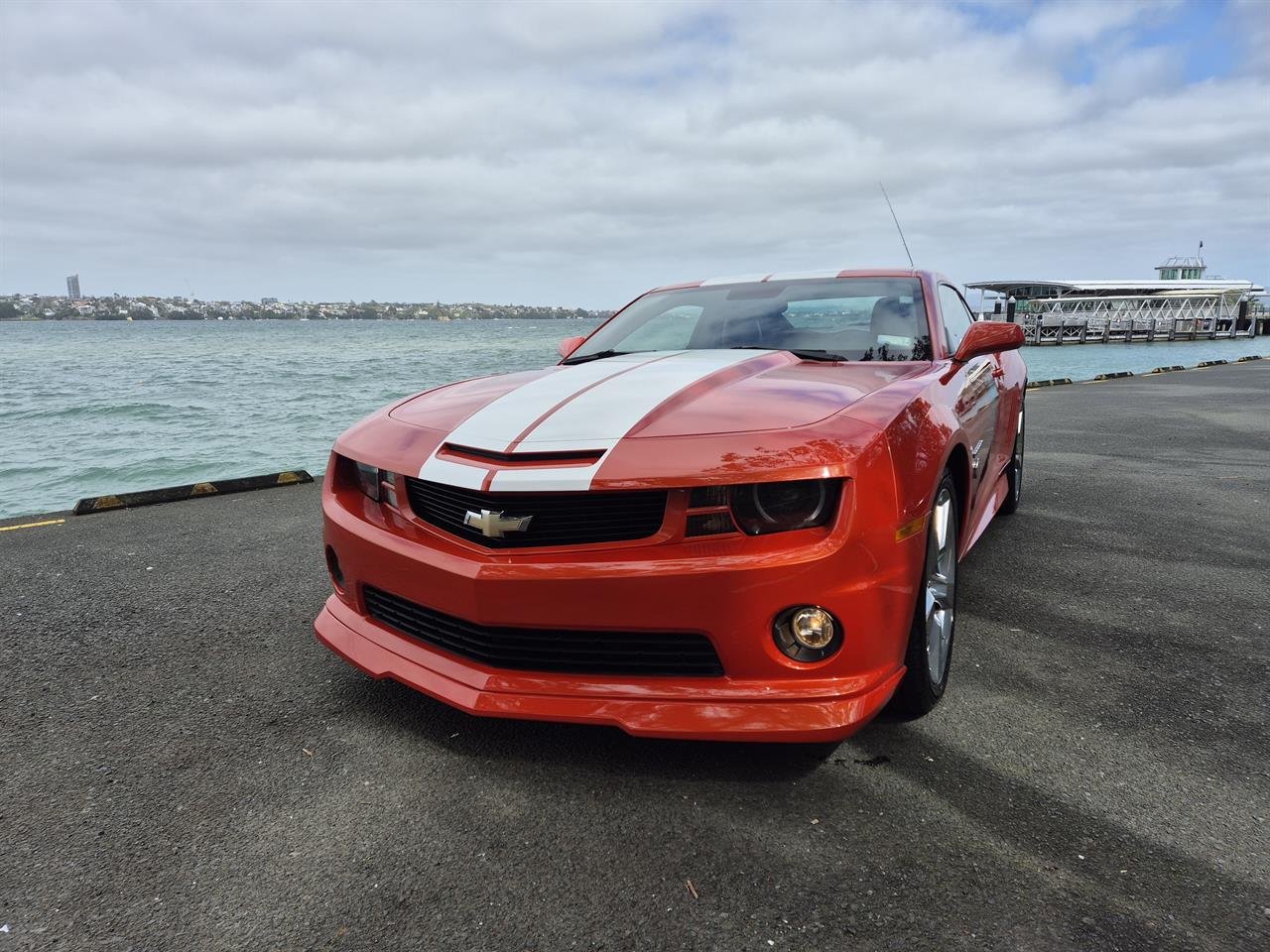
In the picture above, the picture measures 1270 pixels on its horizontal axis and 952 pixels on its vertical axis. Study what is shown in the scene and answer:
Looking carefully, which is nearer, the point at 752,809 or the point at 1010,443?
the point at 752,809

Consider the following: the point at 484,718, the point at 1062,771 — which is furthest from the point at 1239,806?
the point at 484,718

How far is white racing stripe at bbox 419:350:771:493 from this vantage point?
195 centimetres

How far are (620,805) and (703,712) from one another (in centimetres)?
32

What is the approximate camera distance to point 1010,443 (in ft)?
14.1

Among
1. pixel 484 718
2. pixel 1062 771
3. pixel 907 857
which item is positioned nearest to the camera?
pixel 907 857

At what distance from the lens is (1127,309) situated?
2682 inches

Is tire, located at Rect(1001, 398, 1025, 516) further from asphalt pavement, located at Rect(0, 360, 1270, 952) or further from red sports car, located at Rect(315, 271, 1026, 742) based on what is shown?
red sports car, located at Rect(315, 271, 1026, 742)

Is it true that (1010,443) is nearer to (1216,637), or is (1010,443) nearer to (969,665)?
(1216,637)

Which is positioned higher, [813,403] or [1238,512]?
[813,403]

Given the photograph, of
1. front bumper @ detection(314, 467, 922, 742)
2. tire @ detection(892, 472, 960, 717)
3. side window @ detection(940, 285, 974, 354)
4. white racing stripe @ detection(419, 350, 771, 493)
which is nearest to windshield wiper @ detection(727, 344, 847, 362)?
white racing stripe @ detection(419, 350, 771, 493)

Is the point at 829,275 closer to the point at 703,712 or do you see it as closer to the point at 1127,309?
the point at 703,712

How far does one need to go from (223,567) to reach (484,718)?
7.47 feet

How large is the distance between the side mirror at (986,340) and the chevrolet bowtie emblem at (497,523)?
1716mm

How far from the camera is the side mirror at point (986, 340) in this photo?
281 cm
